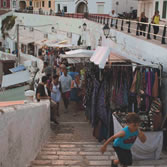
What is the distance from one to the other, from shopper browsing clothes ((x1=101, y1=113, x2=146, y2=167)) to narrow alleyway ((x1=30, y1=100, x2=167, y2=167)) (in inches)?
32.7

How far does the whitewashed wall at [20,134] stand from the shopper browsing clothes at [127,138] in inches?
52.9

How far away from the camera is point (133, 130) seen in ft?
14.8

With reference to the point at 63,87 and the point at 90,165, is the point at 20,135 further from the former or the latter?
the point at 63,87

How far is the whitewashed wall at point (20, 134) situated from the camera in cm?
399

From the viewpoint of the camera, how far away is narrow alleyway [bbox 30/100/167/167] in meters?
5.56

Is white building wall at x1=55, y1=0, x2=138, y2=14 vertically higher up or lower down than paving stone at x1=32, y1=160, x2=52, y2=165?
higher up

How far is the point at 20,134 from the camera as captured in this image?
4688mm

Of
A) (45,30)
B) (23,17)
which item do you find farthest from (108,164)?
(23,17)

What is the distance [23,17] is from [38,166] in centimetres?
3800

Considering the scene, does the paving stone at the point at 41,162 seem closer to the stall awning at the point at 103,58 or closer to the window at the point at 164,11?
the stall awning at the point at 103,58

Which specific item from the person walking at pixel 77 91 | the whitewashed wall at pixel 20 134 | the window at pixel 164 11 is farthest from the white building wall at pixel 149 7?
the whitewashed wall at pixel 20 134

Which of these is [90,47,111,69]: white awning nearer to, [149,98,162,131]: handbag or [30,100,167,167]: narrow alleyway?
[149,98,162,131]: handbag

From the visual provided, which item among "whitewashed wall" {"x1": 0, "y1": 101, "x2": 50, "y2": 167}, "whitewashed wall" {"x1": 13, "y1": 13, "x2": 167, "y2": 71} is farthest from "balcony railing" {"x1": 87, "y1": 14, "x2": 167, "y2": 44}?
"whitewashed wall" {"x1": 0, "y1": 101, "x2": 50, "y2": 167}

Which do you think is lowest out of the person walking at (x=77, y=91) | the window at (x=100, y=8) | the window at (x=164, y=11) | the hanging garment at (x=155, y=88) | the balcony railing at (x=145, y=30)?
the person walking at (x=77, y=91)
